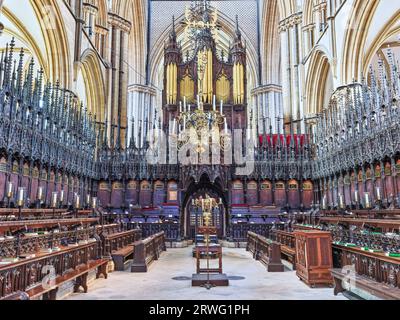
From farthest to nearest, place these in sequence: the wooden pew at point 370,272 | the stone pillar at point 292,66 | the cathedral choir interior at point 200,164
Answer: the stone pillar at point 292,66 < the cathedral choir interior at point 200,164 < the wooden pew at point 370,272

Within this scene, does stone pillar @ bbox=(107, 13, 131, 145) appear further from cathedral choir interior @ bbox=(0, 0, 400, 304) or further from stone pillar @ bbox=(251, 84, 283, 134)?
stone pillar @ bbox=(251, 84, 283, 134)

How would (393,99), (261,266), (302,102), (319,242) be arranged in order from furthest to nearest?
1. (302,102)
2. (393,99)
3. (261,266)
4. (319,242)

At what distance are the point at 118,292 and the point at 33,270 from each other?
172 cm

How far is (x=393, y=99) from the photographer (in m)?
9.84

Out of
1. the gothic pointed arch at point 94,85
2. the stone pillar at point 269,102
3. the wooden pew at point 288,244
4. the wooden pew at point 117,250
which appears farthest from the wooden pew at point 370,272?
the stone pillar at point 269,102

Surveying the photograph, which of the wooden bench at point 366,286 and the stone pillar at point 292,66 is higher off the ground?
the stone pillar at point 292,66

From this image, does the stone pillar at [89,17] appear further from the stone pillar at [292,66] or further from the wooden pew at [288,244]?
the wooden pew at [288,244]

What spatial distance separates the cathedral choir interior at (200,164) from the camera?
5930 mm

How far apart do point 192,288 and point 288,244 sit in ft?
14.6

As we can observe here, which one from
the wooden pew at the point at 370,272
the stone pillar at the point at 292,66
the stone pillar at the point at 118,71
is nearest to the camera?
the wooden pew at the point at 370,272

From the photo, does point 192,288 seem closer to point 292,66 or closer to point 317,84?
point 317,84

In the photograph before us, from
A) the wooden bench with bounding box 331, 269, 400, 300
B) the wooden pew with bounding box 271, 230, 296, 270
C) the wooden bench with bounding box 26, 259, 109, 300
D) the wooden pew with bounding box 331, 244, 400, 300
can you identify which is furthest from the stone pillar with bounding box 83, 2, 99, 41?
the wooden bench with bounding box 331, 269, 400, 300

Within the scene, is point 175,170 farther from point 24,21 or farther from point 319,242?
point 319,242
